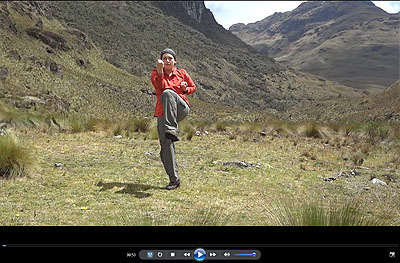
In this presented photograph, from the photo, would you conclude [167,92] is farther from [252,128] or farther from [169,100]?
[252,128]

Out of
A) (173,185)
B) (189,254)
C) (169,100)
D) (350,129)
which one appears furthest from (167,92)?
(350,129)

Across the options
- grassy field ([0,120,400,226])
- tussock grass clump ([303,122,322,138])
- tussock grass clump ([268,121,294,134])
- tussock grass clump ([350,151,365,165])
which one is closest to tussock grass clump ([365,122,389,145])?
grassy field ([0,120,400,226])

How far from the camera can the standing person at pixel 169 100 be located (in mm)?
4352

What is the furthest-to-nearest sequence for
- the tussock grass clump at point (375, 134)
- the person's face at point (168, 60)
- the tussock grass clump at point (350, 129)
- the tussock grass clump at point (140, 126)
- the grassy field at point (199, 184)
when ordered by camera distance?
the tussock grass clump at point (350, 129)
the tussock grass clump at point (140, 126)
the tussock grass clump at point (375, 134)
the person's face at point (168, 60)
the grassy field at point (199, 184)

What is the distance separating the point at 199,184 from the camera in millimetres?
5094

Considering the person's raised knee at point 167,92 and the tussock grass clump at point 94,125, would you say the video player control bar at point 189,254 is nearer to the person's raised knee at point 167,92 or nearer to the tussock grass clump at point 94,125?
the person's raised knee at point 167,92

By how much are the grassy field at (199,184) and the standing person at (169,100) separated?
18.7 inches

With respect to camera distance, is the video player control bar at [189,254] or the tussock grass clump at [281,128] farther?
the tussock grass clump at [281,128]

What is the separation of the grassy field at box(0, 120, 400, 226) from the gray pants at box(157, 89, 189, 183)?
0.36 m

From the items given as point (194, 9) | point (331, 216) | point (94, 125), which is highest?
point (194, 9)

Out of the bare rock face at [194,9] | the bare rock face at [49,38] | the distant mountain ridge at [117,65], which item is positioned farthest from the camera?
the bare rock face at [194,9]

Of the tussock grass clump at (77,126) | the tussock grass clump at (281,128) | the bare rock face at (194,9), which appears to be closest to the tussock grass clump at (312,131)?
the tussock grass clump at (281,128)

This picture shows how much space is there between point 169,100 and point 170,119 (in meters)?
0.24

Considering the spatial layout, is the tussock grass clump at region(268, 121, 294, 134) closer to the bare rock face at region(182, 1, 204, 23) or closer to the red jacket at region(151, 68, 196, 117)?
the red jacket at region(151, 68, 196, 117)
